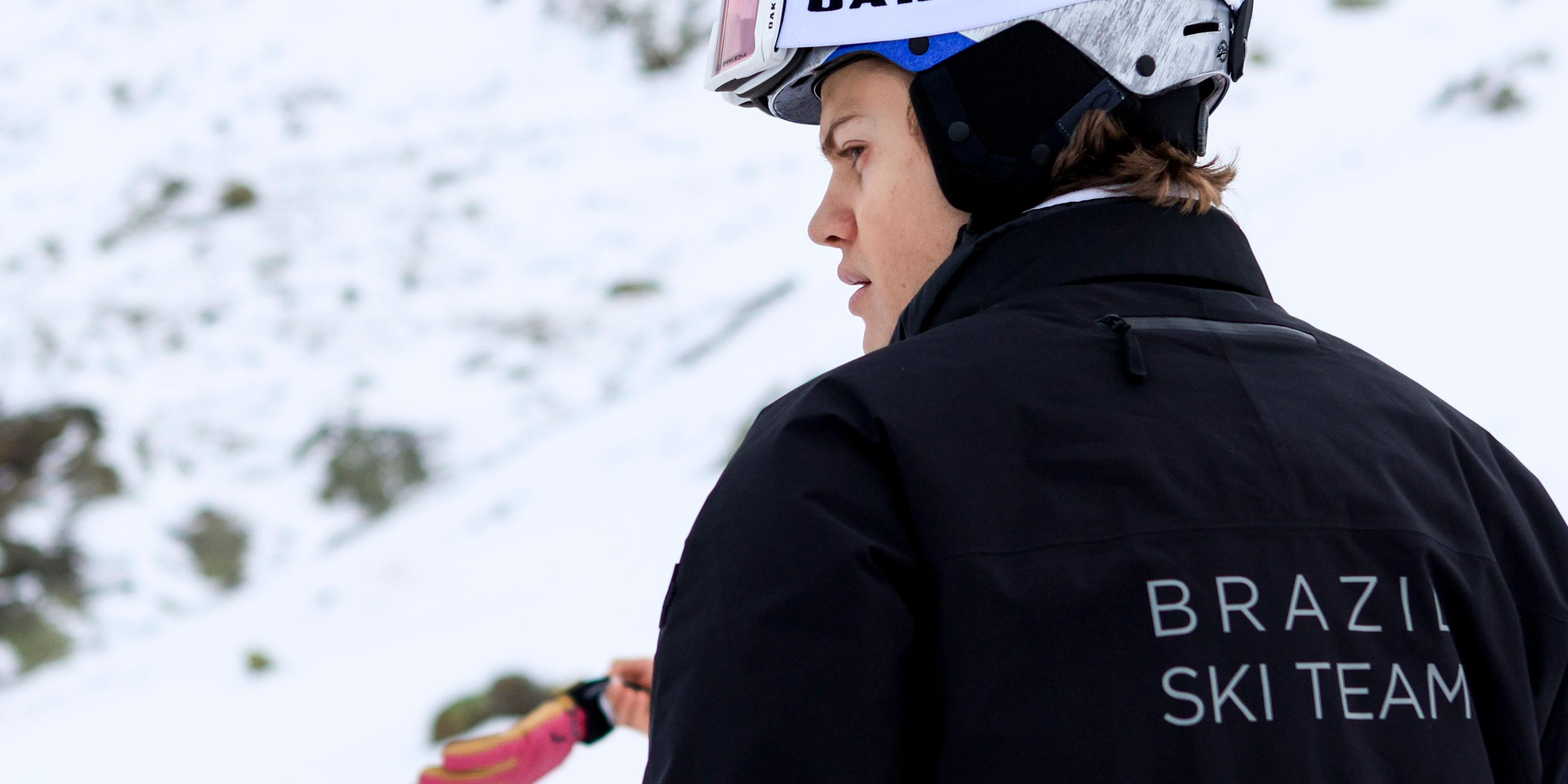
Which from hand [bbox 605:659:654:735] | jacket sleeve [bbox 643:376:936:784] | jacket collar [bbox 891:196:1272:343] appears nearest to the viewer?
jacket sleeve [bbox 643:376:936:784]

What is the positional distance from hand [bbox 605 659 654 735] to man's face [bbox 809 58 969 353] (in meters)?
1.70

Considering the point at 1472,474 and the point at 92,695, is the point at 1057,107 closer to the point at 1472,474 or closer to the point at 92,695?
the point at 1472,474

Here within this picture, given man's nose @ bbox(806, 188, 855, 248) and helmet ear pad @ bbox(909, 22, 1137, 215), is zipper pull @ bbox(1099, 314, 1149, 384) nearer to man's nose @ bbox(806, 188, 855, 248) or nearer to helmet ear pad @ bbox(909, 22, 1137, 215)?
helmet ear pad @ bbox(909, 22, 1137, 215)

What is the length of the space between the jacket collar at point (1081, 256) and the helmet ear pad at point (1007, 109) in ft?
0.26

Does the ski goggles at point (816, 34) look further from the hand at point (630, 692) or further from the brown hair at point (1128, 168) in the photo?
the hand at point (630, 692)

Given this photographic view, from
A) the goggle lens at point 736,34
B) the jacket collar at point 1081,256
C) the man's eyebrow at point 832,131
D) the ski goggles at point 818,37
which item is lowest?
the jacket collar at point 1081,256

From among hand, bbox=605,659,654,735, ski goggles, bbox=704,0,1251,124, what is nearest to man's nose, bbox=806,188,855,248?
ski goggles, bbox=704,0,1251,124

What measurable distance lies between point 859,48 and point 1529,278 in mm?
4681

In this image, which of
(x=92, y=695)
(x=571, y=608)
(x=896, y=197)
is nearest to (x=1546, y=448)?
(x=571, y=608)

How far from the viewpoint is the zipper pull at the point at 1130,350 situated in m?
0.95

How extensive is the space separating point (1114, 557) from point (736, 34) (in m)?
0.88

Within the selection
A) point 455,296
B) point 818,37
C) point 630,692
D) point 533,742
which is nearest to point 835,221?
point 818,37

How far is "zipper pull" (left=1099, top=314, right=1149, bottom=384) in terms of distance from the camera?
3.12 feet

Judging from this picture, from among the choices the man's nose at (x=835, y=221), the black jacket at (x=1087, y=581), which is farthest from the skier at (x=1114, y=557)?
the man's nose at (x=835, y=221)
